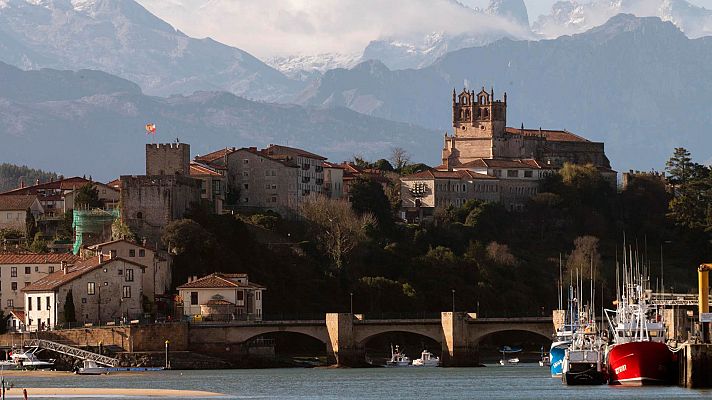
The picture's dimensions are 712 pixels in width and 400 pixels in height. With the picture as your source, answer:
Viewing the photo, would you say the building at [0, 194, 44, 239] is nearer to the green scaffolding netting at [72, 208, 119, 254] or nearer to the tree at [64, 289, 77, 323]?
the green scaffolding netting at [72, 208, 119, 254]

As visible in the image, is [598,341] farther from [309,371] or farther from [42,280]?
[42,280]

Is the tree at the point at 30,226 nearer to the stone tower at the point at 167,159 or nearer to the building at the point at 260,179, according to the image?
the stone tower at the point at 167,159

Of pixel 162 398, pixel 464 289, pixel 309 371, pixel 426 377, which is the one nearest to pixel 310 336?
pixel 309 371

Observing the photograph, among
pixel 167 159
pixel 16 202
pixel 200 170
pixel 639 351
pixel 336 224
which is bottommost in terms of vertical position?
pixel 639 351

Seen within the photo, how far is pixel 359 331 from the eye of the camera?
142250 mm

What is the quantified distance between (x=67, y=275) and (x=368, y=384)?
32.7 meters

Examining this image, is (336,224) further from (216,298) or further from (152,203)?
(216,298)

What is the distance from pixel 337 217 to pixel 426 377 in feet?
173

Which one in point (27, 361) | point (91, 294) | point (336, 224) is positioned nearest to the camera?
point (27, 361)

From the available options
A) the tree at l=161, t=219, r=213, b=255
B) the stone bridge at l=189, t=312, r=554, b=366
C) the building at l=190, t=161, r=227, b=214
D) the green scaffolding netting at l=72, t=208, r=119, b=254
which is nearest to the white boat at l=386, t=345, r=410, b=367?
the stone bridge at l=189, t=312, r=554, b=366

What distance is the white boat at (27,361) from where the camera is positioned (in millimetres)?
129625

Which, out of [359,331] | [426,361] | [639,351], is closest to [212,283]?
[359,331]

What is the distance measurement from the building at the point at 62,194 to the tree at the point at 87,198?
92 centimetres

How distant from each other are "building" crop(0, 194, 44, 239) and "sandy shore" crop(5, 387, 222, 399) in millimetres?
64859
